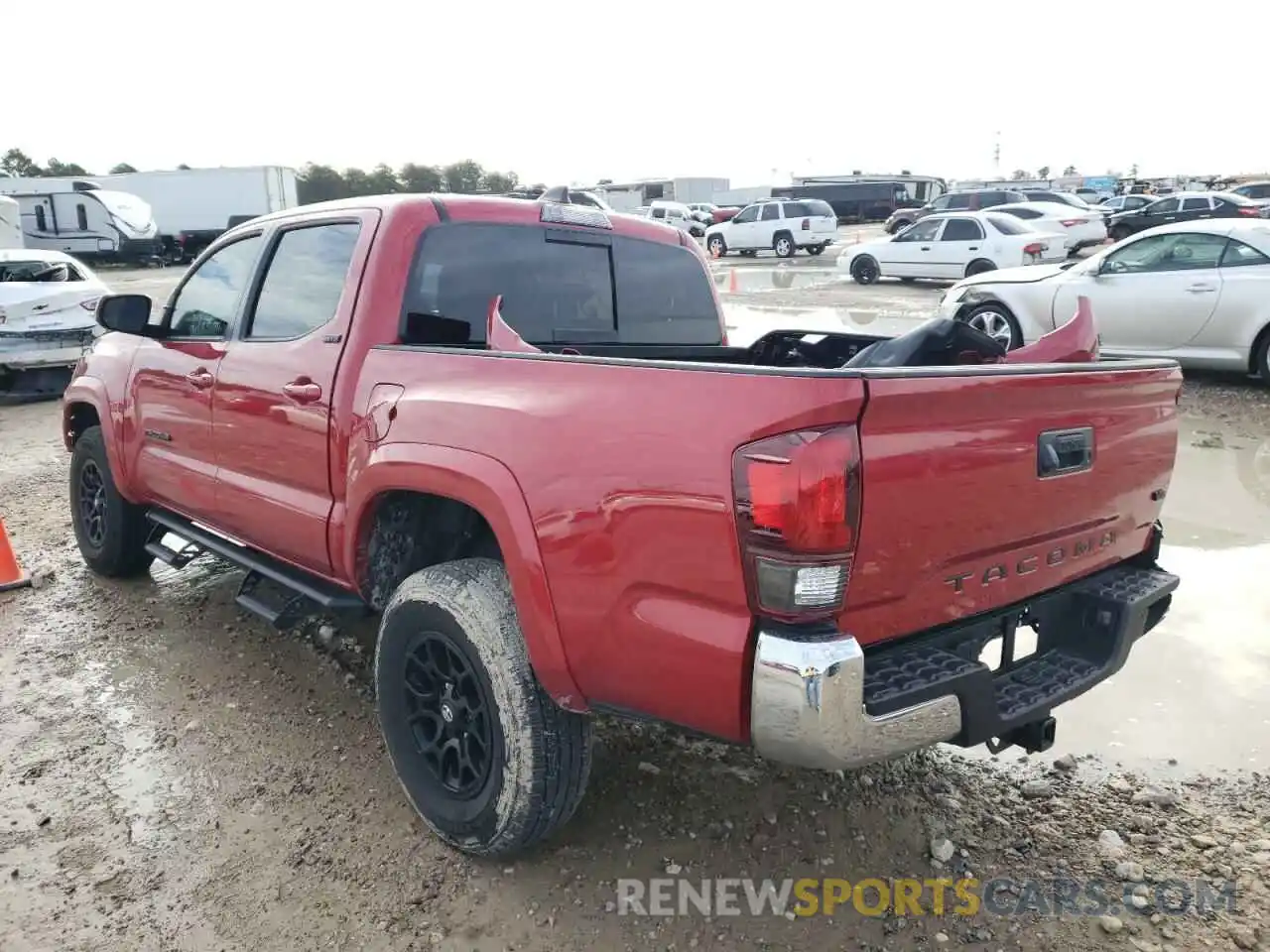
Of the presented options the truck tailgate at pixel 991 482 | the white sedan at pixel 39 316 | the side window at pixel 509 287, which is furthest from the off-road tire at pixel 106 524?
the white sedan at pixel 39 316

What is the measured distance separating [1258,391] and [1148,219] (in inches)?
750

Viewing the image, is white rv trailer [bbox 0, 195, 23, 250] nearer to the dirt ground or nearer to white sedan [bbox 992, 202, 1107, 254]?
the dirt ground

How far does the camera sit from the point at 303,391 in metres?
3.27

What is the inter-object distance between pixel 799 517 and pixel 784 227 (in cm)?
3033

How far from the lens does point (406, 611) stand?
9.22ft

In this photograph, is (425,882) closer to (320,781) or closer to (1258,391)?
(320,781)

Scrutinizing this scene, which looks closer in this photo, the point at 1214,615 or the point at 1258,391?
the point at 1214,615

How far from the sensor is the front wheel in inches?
99.0

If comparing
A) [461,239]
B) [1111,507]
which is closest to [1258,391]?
[1111,507]

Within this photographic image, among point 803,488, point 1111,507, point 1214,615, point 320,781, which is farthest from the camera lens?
point 1214,615

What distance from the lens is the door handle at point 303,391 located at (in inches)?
126

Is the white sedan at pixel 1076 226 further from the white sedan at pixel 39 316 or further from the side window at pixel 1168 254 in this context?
the white sedan at pixel 39 316

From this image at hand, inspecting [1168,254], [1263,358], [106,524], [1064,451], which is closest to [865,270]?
[1168,254]

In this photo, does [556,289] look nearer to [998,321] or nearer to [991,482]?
[991,482]
